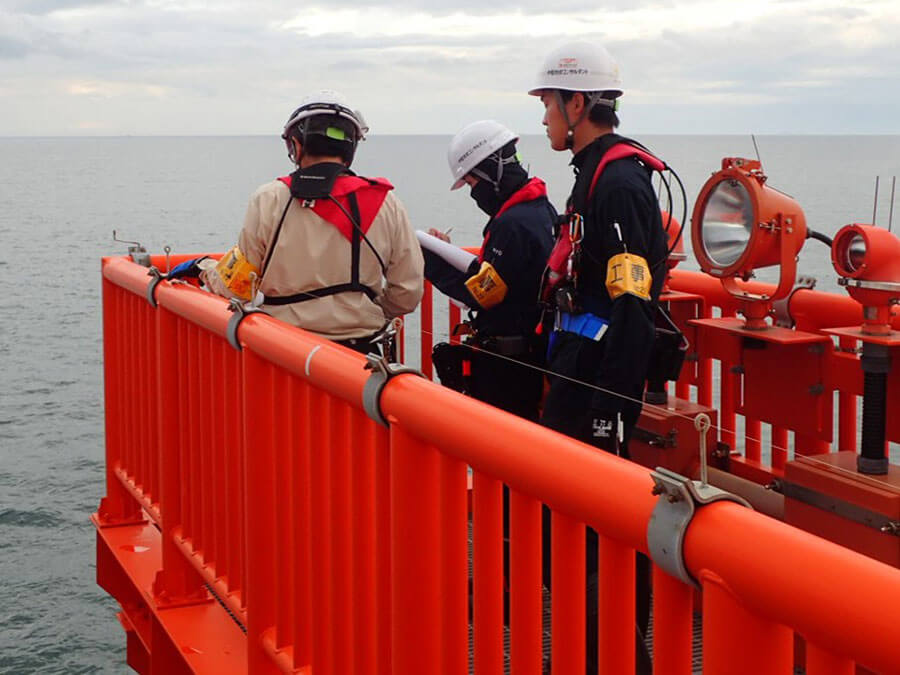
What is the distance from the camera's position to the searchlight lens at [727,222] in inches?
171

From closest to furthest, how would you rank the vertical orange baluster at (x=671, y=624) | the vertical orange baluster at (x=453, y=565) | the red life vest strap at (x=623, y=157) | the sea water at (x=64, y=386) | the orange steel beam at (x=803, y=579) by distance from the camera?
the orange steel beam at (x=803, y=579), the vertical orange baluster at (x=671, y=624), the vertical orange baluster at (x=453, y=565), the red life vest strap at (x=623, y=157), the sea water at (x=64, y=386)

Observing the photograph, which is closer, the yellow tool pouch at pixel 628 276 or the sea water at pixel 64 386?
the yellow tool pouch at pixel 628 276

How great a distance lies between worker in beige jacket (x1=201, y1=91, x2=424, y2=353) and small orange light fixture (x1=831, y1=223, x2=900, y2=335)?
176cm

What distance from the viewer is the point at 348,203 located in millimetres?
4559

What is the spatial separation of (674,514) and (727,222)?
3130 mm

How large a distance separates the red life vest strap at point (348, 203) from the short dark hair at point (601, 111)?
791mm

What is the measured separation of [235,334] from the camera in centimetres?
344

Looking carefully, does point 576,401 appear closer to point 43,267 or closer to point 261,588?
point 261,588

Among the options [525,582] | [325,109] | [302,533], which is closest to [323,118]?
[325,109]

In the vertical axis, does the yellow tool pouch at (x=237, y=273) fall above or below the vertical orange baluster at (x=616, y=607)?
above

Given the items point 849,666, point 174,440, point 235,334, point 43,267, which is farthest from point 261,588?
point 43,267

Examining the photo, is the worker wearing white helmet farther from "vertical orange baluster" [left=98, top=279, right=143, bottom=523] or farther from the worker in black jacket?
"vertical orange baluster" [left=98, top=279, right=143, bottom=523]

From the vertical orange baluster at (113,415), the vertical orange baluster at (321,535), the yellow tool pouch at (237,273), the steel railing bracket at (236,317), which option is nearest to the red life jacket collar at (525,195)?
the yellow tool pouch at (237,273)

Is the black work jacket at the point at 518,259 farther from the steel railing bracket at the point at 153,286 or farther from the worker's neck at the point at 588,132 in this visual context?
the steel railing bracket at the point at 153,286
